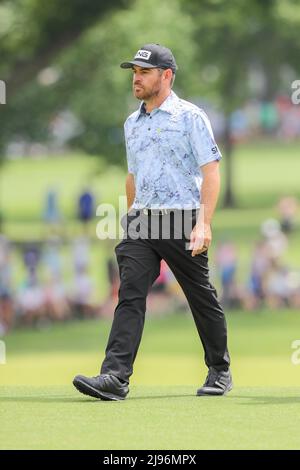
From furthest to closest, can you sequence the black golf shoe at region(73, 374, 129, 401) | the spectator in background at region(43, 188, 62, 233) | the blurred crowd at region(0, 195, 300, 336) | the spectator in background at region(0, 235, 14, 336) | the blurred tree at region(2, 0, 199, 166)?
the blurred tree at region(2, 0, 199, 166) < the spectator in background at region(43, 188, 62, 233) < the blurred crowd at region(0, 195, 300, 336) < the spectator in background at region(0, 235, 14, 336) < the black golf shoe at region(73, 374, 129, 401)

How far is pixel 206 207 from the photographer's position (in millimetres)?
9578

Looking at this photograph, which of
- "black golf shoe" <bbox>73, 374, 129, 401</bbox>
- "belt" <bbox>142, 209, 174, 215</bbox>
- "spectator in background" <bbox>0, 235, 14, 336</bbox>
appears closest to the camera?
"black golf shoe" <bbox>73, 374, 129, 401</bbox>

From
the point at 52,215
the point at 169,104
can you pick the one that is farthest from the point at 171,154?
the point at 52,215

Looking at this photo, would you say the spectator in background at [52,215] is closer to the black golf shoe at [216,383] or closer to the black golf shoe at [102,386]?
the black golf shoe at [216,383]

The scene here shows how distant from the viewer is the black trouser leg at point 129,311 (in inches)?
382

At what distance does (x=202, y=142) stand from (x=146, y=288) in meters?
0.97

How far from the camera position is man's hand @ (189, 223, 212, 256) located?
9.53 m

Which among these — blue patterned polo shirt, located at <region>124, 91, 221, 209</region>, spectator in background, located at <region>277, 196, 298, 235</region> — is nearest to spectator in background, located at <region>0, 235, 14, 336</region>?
spectator in background, located at <region>277, 196, 298, 235</region>

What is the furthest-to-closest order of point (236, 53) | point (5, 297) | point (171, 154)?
point (236, 53) → point (5, 297) → point (171, 154)

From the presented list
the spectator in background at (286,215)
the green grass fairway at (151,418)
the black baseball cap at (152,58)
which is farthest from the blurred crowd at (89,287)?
the black baseball cap at (152,58)

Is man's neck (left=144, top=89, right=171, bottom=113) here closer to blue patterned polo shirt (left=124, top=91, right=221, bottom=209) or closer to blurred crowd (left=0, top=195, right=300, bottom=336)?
blue patterned polo shirt (left=124, top=91, right=221, bottom=209)

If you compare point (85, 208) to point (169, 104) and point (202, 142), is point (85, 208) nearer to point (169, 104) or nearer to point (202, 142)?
point (169, 104)

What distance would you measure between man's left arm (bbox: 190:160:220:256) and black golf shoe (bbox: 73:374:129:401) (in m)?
0.93

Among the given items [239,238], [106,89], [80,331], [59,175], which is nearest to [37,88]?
[106,89]
